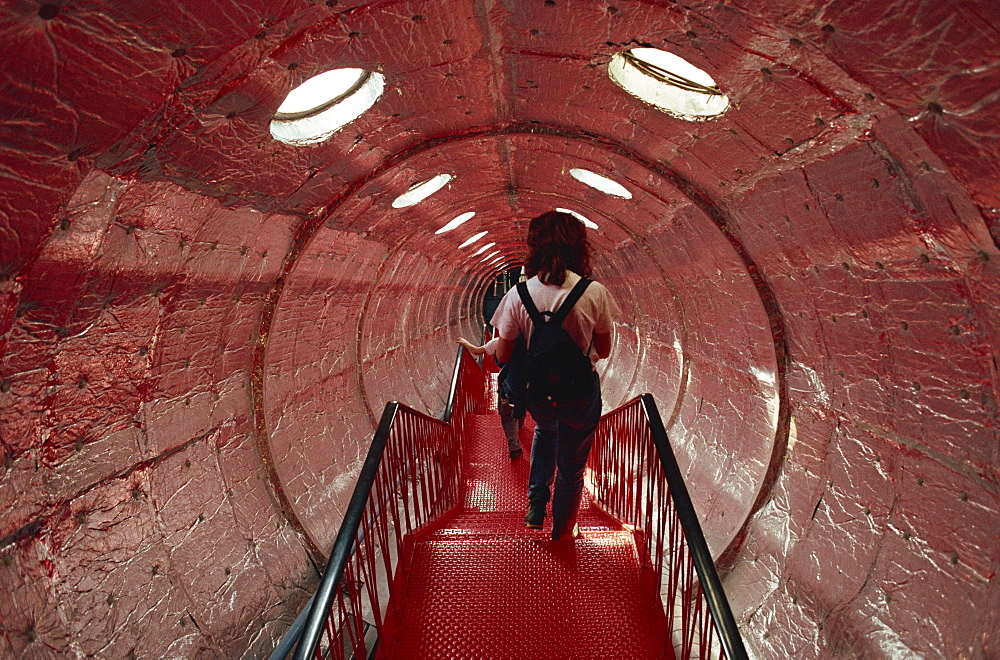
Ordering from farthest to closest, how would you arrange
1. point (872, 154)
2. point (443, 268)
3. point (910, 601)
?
point (443, 268) < point (910, 601) < point (872, 154)

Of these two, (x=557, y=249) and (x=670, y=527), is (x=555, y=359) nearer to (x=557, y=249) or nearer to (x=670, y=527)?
Answer: (x=557, y=249)

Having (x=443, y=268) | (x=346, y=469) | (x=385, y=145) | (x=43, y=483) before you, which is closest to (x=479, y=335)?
(x=443, y=268)

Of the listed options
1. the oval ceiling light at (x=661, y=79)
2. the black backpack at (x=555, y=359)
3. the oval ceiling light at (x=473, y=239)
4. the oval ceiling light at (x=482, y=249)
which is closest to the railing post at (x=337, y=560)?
the black backpack at (x=555, y=359)

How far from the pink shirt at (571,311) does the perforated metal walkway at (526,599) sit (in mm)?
1351

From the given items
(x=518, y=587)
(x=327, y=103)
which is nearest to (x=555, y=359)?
(x=518, y=587)

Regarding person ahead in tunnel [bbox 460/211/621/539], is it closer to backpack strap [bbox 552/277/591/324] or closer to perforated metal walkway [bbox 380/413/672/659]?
backpack strap [bbox 552/277/591/324]

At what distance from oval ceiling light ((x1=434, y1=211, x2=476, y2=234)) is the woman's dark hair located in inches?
180

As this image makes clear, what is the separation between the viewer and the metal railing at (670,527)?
2383 millimetres

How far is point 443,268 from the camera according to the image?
10.8 meters

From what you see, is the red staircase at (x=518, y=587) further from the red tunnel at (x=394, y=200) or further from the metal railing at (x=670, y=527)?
the red tunnel at (x=394, y=200)

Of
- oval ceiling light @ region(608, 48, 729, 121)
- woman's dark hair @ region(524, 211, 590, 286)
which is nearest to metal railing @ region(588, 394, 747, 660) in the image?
woman's dark hair @ region(524, 211, 590, 286)

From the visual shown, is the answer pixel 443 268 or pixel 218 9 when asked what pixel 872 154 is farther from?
pixel 443 268

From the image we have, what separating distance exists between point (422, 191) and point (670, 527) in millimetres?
3785

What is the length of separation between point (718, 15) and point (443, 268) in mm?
8869
